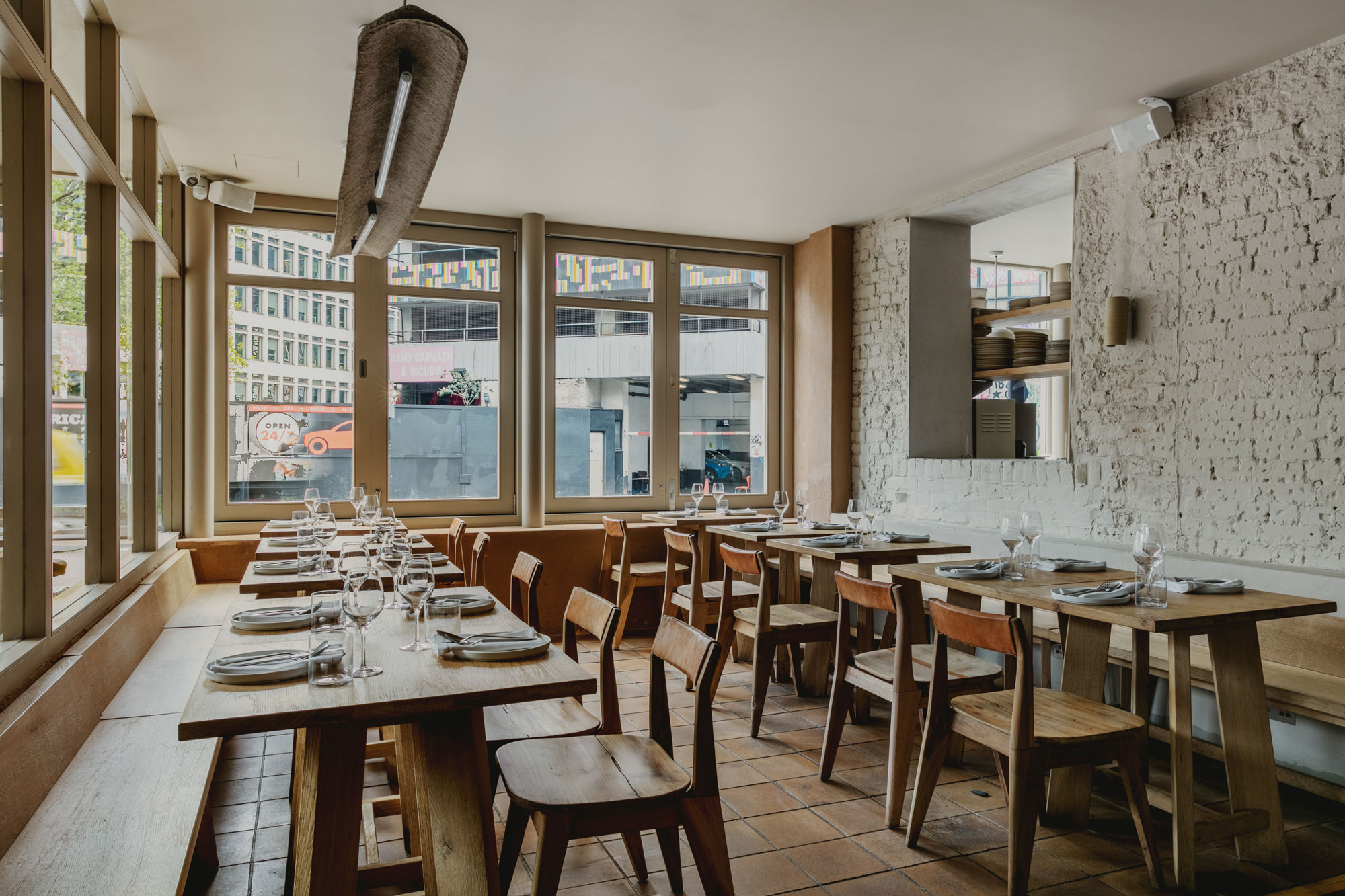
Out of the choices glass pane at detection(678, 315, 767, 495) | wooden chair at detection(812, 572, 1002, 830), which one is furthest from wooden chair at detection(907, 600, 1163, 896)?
glass pane at detection(678, 315, 767, 495)

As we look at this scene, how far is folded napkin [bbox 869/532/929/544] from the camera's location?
169 inches

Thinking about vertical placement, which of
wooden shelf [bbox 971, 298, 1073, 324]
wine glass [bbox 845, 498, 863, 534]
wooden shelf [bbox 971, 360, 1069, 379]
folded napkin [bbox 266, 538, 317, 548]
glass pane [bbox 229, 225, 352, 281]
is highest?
glass pane [bbox 229, 225, 352, 281]

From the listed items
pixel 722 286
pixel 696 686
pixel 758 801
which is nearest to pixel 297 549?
pixel 758 801

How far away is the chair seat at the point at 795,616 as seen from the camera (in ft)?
13.2

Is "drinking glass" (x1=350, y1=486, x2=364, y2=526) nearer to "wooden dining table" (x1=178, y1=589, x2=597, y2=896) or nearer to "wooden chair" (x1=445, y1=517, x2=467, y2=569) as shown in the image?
"wooden chair" (x1=445, y1=517, x2=467, y2=569)

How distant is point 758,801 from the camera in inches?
124

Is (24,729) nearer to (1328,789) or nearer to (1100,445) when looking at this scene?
(1328,789)

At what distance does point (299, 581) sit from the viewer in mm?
3139

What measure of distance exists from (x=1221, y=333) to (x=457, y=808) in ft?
12.5

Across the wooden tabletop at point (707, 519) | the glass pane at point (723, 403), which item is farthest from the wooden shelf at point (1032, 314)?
the wooden tabletop at point (707, 519)

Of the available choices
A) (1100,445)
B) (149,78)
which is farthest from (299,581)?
(1100,445)

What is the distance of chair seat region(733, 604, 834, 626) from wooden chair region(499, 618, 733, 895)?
70.2 inches

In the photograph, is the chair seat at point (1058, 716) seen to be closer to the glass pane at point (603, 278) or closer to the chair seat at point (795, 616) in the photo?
the chair seat at point (795, 616)

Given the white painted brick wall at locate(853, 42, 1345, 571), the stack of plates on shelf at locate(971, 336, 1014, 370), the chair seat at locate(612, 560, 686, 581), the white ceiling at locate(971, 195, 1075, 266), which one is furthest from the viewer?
the white ceiling at locate(971, 195, 1075, 266)
